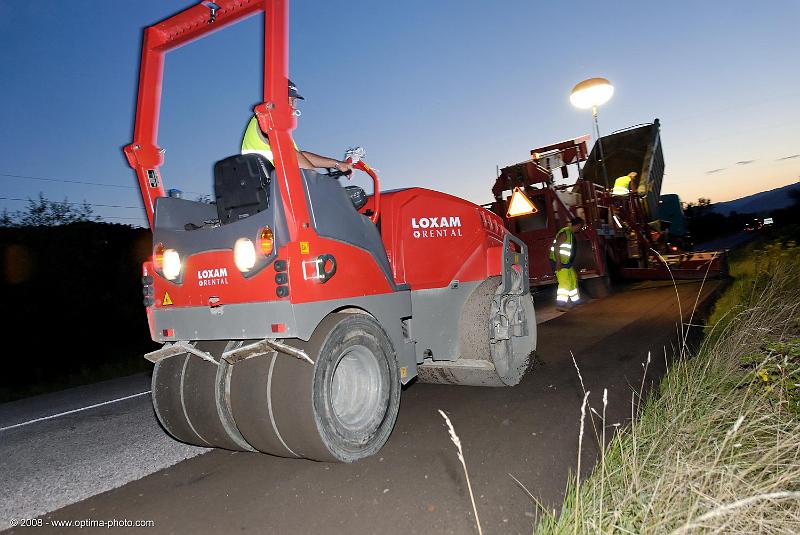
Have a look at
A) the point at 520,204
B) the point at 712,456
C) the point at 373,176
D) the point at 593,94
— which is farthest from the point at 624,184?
the point at 712,456

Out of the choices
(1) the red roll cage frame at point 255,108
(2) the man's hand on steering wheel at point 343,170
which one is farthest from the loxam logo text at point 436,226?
(1) the red roll cage frame at point 255,108

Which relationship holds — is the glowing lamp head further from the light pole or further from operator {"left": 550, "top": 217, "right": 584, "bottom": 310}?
operator {"left": 550, "top": 217, "right": 584, "bottom": 310}

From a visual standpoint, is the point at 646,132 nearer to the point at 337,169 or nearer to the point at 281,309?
the point at 337,169

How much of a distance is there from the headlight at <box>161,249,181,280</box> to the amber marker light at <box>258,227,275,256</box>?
Answer: 775 millimetres

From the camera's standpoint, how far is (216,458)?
12.6 feet

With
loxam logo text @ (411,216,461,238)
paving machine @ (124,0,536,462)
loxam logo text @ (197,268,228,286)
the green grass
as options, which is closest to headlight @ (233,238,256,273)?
paving machine @ (124,0,536,462)

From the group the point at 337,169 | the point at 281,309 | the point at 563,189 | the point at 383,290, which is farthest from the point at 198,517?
the point at 563,189

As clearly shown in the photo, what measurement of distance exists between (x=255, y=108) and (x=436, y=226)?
2028 mm

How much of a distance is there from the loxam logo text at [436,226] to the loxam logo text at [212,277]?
1665 millimetres

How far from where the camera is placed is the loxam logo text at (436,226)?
4457 millimetres

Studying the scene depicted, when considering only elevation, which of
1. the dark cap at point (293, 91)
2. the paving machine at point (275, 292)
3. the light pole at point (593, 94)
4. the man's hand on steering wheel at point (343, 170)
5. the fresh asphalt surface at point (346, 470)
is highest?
the light pole at point (593, 94)

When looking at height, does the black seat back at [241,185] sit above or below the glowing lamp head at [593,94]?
below

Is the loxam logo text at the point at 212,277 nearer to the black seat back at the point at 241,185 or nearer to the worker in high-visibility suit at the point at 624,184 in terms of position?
the black seat back at the point at 241,185

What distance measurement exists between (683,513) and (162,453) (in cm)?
356
